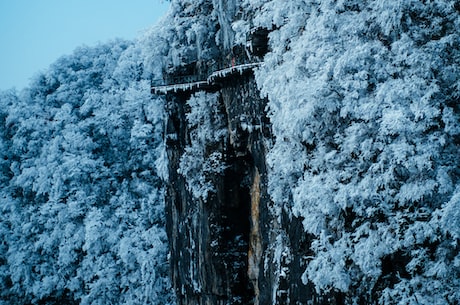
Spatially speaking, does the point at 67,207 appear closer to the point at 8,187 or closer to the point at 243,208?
the point at 8,187

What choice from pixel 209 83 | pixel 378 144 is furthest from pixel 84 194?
pixel 378 144

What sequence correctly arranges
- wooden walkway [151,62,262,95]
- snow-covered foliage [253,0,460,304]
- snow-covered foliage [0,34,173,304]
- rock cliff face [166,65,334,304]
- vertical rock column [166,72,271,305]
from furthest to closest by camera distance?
snow-covered foliage [0,34,173,304] < vertical rock column [166,72,271,305] < wooden walkway [151,62,262,95] < rock cliff face [166,65,334,304] < snow-covered foliage [253,0,460,304]

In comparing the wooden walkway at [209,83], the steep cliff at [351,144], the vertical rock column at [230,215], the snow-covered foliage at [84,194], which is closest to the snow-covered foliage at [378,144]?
the steep cliff at [351,144]

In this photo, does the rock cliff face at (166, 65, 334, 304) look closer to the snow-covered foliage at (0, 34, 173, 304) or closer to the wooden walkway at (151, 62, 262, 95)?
the wooden walkway at (151, 62, 262, 95)

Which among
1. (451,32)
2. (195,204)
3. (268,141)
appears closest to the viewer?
(451,32)

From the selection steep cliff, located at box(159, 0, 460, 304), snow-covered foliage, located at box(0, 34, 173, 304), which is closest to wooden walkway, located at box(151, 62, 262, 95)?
steep cliff, located at box(159, 0, 460, 304)

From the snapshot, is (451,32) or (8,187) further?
(8,187)

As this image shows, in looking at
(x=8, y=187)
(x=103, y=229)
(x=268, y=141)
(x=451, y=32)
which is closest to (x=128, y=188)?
(x=103, y=229)
